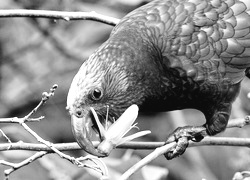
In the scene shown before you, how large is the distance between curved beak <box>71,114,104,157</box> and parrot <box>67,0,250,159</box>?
7 cm

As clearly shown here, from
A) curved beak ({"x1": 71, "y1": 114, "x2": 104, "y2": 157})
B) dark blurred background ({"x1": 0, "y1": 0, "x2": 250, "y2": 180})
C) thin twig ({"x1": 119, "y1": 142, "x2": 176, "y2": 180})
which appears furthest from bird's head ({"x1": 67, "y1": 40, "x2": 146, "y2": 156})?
dark blurred background ({"x1": 0, "y1": 0, "x2": 250, "y2": 180})

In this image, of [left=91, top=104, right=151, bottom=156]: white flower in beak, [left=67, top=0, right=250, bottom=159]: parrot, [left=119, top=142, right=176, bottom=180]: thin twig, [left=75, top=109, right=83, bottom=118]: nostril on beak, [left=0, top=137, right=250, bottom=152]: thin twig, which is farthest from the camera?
[left=67, top=0, right=250, bottom=159]: parrot

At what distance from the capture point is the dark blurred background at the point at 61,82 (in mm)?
5462

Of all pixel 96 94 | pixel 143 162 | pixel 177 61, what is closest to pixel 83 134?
pixel 96 94

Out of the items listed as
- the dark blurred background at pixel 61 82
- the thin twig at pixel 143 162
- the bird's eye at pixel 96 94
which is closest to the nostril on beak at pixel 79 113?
the bird's eye at pixel 96 94

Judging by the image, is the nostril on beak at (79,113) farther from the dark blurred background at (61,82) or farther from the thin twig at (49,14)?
the dark blurred background at (61,82)

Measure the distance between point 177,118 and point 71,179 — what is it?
1271 mm

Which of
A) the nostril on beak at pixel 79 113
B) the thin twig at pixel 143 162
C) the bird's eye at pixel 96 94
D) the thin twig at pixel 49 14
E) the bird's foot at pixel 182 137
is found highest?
the thin twig at pixel 49 14

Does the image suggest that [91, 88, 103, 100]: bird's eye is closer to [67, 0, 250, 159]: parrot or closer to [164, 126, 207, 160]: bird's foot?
[67, 0, 250, 159]: parrot

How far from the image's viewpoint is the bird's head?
3.38 meters

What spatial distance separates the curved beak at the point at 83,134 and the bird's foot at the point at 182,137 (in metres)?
0.61

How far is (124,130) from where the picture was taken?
329 centimetres

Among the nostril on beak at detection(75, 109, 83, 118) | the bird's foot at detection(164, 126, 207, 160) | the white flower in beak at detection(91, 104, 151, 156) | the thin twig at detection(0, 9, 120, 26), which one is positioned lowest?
the bird's foot at detection(164, 126, 207, 160)

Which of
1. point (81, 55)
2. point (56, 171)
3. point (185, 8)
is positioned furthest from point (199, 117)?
point (185, 8)
